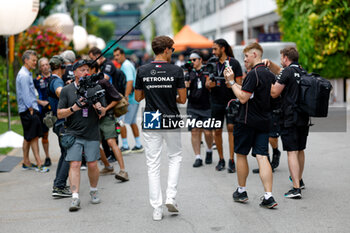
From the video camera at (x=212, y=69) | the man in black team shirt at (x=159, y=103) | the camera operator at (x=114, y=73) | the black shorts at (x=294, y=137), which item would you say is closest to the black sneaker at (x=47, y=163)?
the camera operator at (x=114, y=73)

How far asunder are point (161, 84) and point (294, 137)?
1940 millimetres

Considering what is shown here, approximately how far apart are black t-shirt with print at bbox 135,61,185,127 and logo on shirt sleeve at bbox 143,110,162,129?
49mm

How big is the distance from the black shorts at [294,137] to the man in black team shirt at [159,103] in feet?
5.08

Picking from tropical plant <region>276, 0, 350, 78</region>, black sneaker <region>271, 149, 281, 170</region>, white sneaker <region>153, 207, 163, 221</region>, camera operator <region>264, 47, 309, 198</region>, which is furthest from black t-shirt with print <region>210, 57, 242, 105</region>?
tropical plant <region>276, 0, 350, 78</region>

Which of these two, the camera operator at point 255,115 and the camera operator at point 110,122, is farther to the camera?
the camera operator at point 110,122

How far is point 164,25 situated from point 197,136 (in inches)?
2757

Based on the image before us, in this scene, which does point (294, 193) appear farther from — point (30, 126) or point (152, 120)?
point (30, 126)

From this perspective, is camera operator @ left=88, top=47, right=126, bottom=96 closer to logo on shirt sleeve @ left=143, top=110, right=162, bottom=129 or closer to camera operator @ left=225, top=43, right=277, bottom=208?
logo on shirt sleeve @ left=143, top=110, right=162, bottom=129

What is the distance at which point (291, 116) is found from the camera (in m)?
6.37

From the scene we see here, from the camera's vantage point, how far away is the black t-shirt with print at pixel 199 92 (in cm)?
842

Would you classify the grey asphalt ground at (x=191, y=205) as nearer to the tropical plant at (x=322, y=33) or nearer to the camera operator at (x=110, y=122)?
the camera operator at (x=110, y=122)

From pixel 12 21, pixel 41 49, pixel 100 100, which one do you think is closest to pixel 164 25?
pixel 41 49

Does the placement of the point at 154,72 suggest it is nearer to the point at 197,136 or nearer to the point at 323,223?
the point at 323,223

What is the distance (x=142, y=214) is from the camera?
18.7ft
